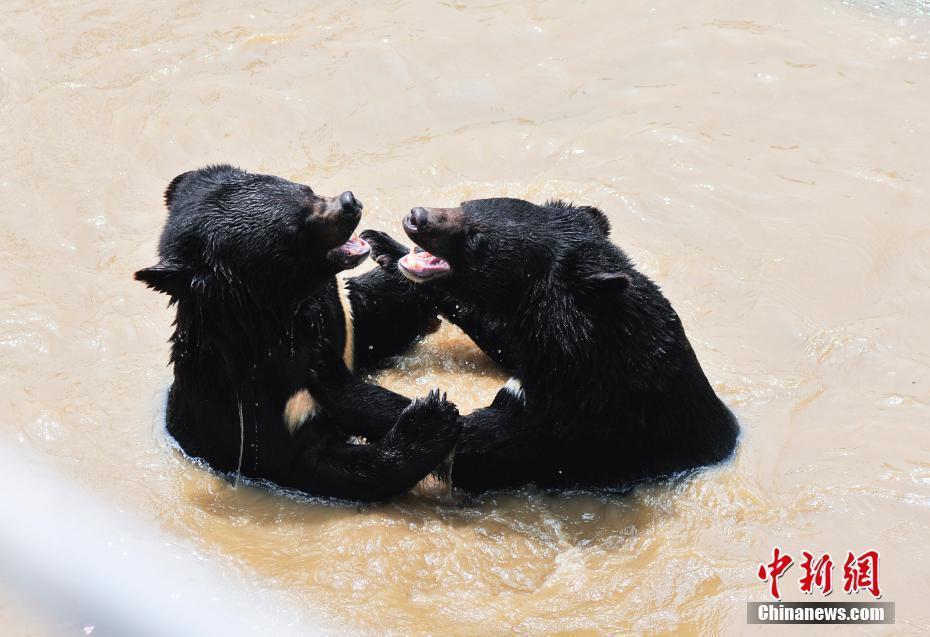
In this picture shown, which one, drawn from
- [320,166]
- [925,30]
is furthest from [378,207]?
[925,30]

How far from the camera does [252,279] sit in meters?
6.21

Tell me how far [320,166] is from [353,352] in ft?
9.15

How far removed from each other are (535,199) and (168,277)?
4058mm

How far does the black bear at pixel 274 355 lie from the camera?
618 centimetres

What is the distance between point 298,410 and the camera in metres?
6.55

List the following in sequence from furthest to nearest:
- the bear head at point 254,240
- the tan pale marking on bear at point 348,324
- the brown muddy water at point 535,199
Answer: the tan pale marking on bear at point 348,324 < the bear head at point 254,240 < the brown muddy water at point 535,199

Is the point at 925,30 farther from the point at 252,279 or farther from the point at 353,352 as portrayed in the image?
the point at 252,279

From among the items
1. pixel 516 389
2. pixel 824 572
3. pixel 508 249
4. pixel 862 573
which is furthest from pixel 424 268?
pixel 862 573

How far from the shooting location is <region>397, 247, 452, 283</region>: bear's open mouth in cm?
670

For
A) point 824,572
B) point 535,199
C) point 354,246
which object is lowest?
point 824,572

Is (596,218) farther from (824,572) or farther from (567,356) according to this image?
(824,572)

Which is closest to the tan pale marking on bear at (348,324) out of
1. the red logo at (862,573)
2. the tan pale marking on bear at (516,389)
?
the tan pale marking on bear at (516,389)

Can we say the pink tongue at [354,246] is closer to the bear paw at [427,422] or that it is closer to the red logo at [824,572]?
the bear paw at [427,422]

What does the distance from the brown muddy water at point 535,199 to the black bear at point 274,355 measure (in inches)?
11.0
